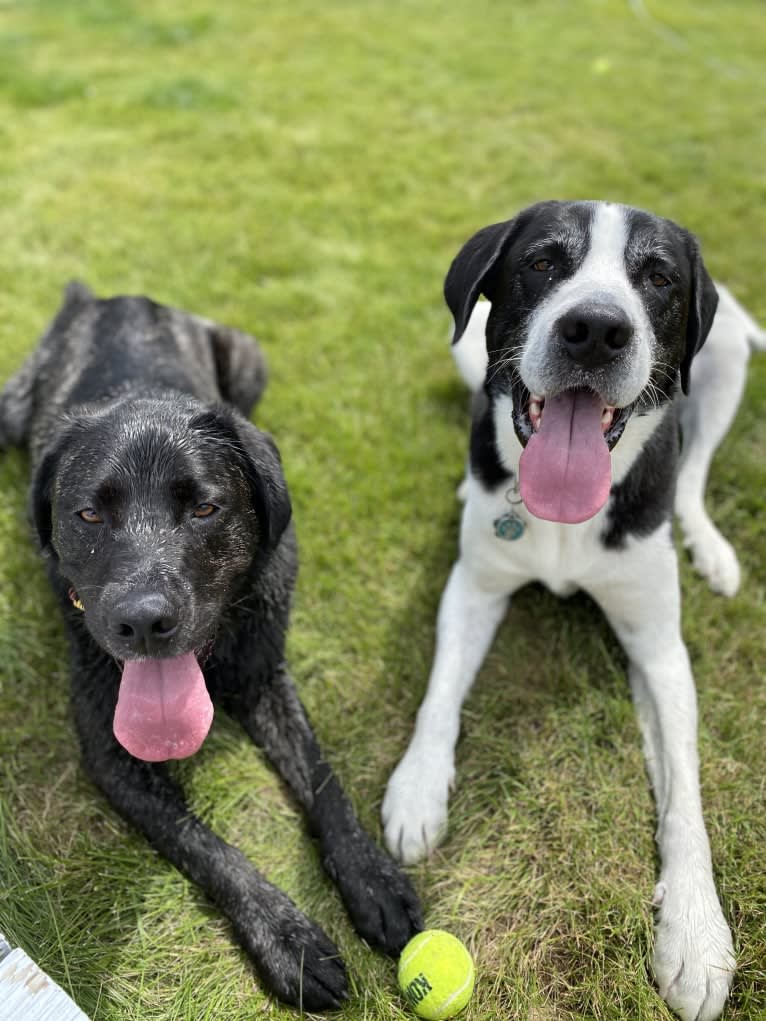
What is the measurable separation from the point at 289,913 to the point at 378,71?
27.0 ft

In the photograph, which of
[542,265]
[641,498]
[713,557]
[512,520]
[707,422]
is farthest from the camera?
[707,422]

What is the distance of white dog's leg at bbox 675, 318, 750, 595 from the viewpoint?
367 cm

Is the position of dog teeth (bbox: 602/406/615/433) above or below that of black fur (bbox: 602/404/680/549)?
above

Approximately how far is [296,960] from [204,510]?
1.41 metres

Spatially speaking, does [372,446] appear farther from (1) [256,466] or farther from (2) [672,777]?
(2) [672,777]

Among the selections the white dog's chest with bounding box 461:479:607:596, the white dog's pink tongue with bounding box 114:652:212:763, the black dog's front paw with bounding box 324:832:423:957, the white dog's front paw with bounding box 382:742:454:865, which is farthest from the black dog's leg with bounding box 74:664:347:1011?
the white dog's chest with bounding box 461:479:607:596

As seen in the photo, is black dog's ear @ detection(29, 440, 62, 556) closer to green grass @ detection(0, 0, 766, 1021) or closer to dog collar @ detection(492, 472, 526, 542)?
green grass @ detection(0, 0, 766, 1021)

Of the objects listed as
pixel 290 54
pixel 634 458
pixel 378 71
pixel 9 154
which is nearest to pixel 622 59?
pixel 378 71

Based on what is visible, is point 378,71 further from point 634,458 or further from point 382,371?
point 634,458

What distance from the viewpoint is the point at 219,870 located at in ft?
8.41

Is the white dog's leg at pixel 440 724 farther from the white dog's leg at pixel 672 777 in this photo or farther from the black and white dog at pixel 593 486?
the white dog's leg at pixel 672 777

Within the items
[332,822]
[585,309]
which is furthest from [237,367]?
[332,822]

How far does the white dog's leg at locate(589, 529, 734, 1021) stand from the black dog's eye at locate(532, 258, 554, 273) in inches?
41.0

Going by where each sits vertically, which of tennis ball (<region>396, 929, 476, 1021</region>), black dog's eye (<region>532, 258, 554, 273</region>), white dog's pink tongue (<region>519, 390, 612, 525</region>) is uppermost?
black dog's eye (<region>532, 258, 554, 273</region>)
